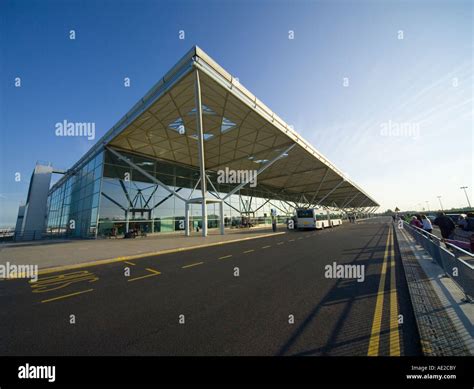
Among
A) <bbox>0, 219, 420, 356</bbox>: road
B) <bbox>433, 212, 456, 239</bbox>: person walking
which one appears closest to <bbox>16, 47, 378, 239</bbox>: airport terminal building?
<bbox>0, 219, 420, 356</bbox>: road

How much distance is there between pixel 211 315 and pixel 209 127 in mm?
21887

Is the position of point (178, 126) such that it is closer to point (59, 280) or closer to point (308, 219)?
point (59, 280)

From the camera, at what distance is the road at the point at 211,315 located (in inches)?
98.2

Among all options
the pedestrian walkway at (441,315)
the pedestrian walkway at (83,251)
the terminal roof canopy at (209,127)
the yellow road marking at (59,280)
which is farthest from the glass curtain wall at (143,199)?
the pedestrian walkway at (441,315)

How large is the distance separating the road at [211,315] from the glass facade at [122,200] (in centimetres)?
1701

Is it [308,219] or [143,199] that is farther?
[308,219]

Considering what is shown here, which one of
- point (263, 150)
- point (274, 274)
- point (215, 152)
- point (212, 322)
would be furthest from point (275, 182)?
point (212, 322)

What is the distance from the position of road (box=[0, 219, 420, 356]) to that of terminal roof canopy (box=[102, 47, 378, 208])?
48.4 ft

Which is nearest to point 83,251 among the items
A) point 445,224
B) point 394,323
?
point 394,323

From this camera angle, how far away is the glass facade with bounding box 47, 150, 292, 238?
21422mm

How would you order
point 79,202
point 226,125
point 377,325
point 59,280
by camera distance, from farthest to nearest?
point 79,202 < point 226,125 < point 59,280 < point 377,325

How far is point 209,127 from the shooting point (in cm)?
2267
